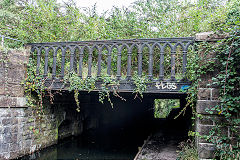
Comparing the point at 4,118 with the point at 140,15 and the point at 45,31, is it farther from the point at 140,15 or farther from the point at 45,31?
the point at 140,15

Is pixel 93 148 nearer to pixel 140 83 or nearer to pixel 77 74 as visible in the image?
pixel 77 74

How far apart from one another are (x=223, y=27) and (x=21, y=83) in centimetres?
600

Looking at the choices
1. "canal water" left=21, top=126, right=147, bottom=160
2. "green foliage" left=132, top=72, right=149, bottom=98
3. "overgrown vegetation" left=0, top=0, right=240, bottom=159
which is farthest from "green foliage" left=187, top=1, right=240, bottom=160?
"canal water" left=21, top=126, right=147, bottom=160

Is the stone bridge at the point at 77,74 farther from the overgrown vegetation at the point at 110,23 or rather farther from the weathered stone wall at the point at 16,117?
the overgrown vegetation at the point at 110,23

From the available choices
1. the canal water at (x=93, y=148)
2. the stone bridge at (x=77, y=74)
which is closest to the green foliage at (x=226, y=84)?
the stone bridge at (x=77, y=74)

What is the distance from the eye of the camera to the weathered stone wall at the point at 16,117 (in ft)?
20.8

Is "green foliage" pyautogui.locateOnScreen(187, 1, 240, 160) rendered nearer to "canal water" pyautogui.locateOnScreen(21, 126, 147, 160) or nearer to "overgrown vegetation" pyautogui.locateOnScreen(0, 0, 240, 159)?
"overgrown vegetation" pyautogui.locateOnScreen(0, 0, 240, 159)

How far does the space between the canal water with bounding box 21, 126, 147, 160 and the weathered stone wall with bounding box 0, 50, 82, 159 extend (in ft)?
1.52

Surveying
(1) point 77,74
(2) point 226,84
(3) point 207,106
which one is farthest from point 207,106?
(1) point 77,74

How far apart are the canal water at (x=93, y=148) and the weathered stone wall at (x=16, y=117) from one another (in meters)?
0.46

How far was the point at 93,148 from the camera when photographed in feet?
31.1

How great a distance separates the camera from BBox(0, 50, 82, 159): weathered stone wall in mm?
6344

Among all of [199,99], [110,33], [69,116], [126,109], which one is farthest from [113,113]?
[199,99]

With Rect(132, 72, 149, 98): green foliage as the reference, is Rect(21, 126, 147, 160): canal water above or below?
below
